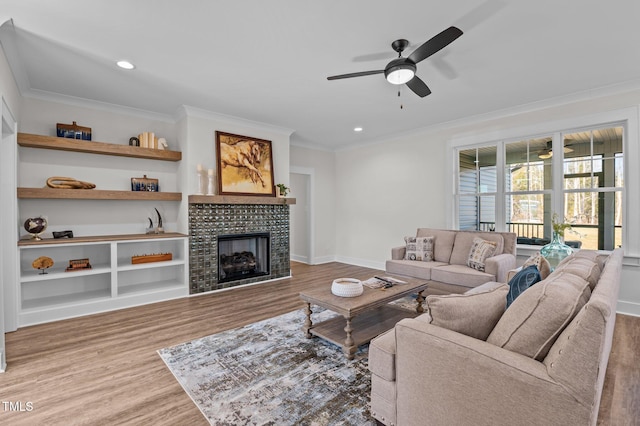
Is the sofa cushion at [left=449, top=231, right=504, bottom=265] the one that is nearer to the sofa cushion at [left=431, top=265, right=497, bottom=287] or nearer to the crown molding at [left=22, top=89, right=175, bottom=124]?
the sofa cushion at [left=431, top=265, right=497, bottom=287]

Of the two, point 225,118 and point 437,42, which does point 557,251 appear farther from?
point 225,118

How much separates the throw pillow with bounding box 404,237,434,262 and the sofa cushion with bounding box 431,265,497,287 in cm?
44

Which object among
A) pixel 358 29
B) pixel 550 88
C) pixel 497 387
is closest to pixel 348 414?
pixel 497 387

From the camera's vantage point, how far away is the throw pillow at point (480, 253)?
390 centimetres

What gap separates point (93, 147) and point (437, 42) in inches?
165

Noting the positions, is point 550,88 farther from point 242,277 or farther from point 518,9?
point 242,277

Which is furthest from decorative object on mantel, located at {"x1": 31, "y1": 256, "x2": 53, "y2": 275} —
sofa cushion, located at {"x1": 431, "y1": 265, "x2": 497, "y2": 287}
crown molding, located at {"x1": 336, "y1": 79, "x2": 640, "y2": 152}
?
crown molding, located at {"x1": 336, "y1": 79, "x2": 640, "y2": 152}

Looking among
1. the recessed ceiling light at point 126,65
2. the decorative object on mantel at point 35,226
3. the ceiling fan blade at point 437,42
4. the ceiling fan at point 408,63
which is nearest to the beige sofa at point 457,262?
the ceiling fan at point 408,63

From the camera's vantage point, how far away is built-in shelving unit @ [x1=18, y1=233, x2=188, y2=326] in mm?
3477

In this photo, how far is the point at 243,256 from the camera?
17.0ft

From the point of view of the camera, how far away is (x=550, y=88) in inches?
147

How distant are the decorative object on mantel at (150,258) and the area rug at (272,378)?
190 centimetres

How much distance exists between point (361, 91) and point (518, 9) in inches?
71.9

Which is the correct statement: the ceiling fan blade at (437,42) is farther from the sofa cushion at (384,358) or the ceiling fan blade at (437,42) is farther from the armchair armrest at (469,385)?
the sofa cushion at (384,358)
